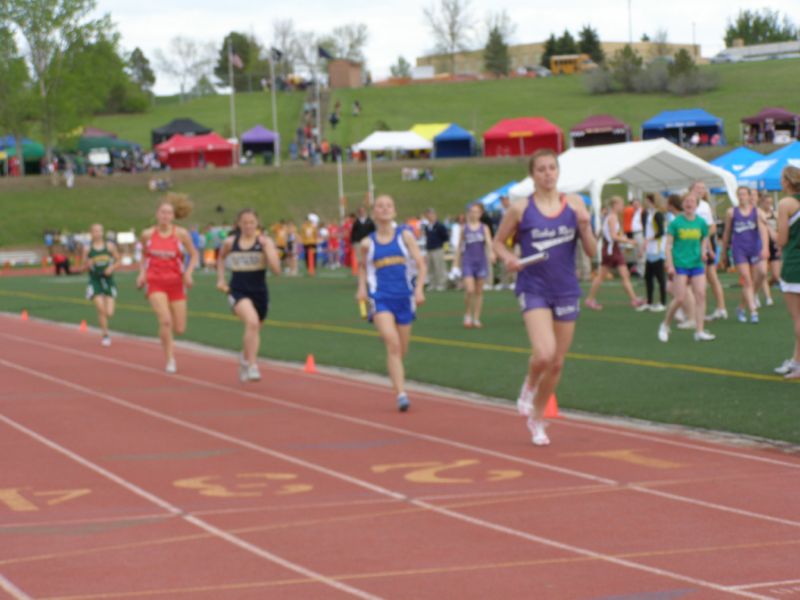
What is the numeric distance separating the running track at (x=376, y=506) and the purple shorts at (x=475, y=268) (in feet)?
26.2

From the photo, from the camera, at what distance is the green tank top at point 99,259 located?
827 inches

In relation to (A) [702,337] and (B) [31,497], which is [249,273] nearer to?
(A) [702,337]

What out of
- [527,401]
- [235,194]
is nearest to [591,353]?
[527,401]

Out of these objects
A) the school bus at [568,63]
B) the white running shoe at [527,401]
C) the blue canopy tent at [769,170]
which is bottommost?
the white running shoe at [527,401]

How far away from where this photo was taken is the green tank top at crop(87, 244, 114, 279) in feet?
68.9

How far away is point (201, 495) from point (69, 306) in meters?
22.6

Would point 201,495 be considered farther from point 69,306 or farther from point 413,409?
point 69,306

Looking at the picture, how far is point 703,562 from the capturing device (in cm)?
659

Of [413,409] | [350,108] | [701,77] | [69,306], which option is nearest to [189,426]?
[413,409]

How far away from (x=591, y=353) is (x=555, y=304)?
6.54 meters

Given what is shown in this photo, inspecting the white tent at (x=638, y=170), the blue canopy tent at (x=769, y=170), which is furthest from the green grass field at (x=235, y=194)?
the blue canopy tent at (x=769, y=170)

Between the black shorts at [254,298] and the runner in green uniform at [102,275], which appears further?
the runner in green uniform at [102,275]

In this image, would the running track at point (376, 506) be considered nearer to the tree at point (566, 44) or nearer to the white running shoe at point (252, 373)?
the white running shoe at point (252, 373)

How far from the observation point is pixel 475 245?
2155 cm
